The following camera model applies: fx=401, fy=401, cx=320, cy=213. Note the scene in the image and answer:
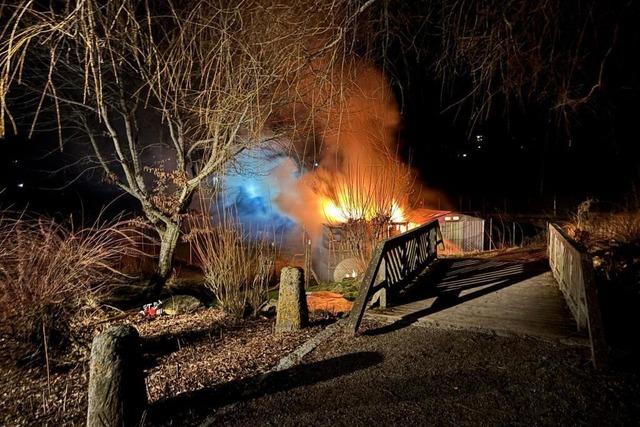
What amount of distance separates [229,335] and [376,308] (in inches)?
98.7

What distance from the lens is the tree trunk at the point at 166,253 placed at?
39.4 ft

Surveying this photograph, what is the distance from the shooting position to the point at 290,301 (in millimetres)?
6066

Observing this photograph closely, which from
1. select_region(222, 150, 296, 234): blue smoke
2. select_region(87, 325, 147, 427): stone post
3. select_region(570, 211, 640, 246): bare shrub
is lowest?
select_region(87, 325, 147, 427): stone post

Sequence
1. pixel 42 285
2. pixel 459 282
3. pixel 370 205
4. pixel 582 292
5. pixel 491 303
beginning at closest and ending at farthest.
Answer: pixel 42 285, pixel 582 292, pixel 491 303, pixel 459 282, pixel 370 205

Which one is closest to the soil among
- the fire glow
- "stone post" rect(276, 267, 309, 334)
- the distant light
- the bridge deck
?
"stone post" rect(276, 267, 309, 334)

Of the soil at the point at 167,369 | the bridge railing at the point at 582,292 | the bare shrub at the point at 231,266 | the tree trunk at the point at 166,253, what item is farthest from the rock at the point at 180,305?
the bridge railing at the point at 582,292

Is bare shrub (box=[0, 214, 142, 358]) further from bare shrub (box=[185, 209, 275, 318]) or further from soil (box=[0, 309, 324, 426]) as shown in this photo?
bare shrub (box=[185, 209, 275, 318])

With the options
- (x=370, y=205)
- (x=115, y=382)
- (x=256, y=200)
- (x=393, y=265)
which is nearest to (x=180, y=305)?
(x=393, y=265)

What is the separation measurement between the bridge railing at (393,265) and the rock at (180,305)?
4.91 metres

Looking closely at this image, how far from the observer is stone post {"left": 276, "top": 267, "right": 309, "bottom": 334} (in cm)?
603

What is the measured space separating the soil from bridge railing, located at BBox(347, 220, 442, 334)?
0.89m

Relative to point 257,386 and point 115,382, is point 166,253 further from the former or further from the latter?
point 115,382

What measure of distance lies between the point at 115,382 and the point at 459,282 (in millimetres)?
7382

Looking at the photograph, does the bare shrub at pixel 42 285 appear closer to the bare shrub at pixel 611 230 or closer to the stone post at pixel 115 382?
the stone post at pixel 115 382
